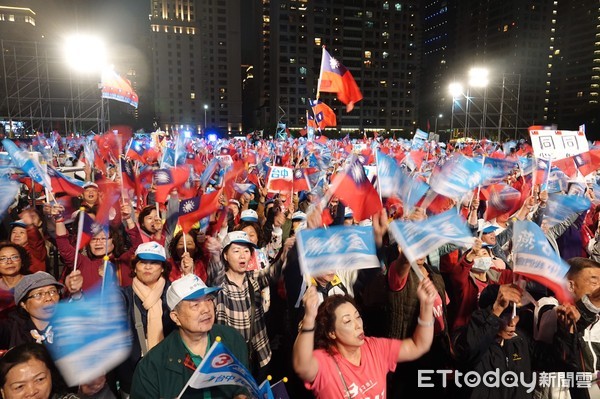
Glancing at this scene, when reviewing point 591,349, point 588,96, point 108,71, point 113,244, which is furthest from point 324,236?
point 588,96

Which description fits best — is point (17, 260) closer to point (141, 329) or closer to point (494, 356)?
point (141, 329)

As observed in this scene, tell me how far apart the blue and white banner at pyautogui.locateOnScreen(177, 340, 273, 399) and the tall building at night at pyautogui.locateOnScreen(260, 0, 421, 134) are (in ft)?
337

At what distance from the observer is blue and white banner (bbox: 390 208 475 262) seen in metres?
3.16

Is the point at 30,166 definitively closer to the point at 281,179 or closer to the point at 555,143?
the point at 281,179

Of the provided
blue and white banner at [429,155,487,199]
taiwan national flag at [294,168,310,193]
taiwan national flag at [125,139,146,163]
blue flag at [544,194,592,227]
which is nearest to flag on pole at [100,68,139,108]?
taiwan national flag at [125,139,146,163]

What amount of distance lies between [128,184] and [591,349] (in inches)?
251

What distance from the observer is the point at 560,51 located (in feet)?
426

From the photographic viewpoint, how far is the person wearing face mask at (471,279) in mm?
4148

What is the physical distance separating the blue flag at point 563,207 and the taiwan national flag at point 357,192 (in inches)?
95.6

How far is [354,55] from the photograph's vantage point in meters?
112

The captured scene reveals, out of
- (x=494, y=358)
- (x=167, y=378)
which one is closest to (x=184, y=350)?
(x=167, y=378)

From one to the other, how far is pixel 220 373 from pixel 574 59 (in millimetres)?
150770

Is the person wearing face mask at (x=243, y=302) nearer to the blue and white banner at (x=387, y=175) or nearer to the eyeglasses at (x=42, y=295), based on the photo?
the eyeglasses at (x=42, y=295)

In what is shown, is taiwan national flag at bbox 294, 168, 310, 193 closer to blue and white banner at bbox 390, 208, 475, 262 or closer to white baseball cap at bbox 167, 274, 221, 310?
blue and white banner at bbox 390, 208, 475, 262
